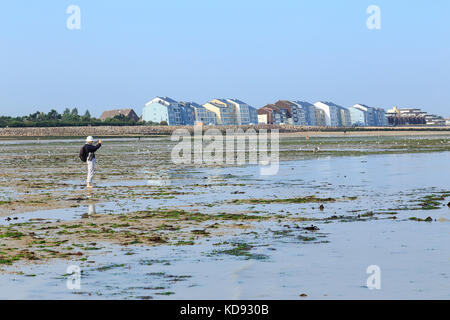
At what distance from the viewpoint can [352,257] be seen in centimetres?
1255

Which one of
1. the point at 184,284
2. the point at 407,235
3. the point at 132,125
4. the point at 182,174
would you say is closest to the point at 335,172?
the point at 182,174

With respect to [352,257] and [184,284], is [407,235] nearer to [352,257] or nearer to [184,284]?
[352,257]

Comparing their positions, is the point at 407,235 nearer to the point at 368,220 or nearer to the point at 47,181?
the point at 368,220

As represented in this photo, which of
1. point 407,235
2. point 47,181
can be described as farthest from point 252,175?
point 407,235

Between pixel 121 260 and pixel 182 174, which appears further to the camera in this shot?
pixel 182 174

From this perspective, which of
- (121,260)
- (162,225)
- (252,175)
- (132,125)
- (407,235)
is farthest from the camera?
(132,125)

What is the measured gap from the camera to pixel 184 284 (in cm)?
1050

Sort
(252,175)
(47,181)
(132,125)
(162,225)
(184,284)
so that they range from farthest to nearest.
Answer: (132,125)
(252,175)
(47,181)
(162,225)
(184,284)
